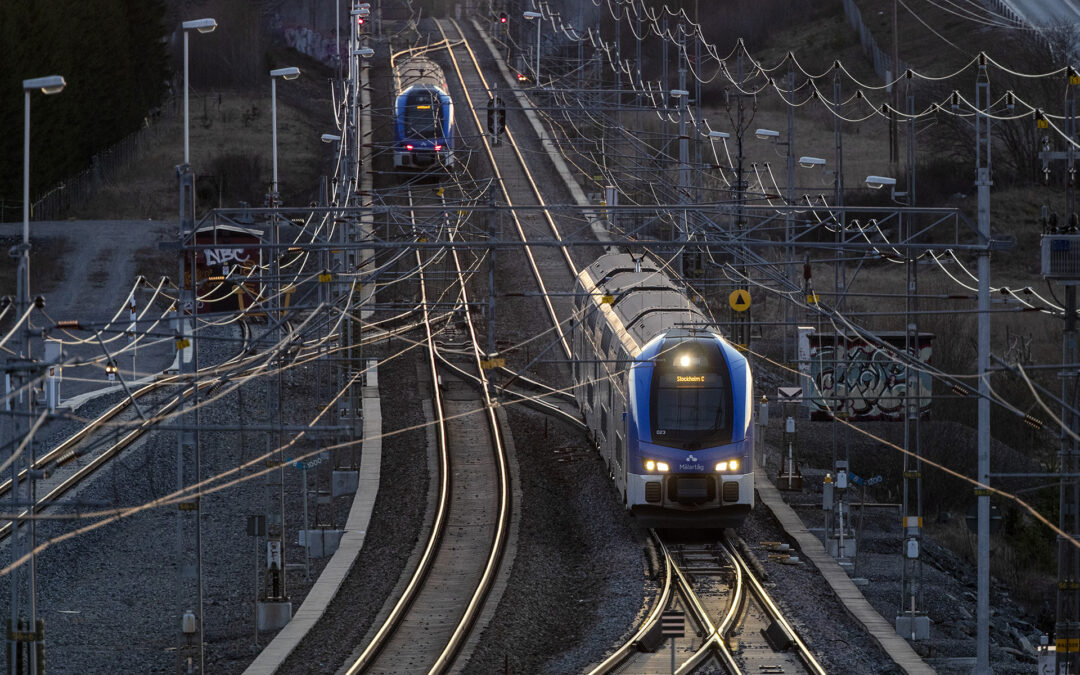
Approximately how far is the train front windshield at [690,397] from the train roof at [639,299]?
0.56 metres

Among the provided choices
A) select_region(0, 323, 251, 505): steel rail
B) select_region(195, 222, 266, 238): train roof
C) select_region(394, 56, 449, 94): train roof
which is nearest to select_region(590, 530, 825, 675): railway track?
select_region(0, 323, 251, 505): steel rail

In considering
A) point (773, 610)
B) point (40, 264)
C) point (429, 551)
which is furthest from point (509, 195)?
point (773, 610)

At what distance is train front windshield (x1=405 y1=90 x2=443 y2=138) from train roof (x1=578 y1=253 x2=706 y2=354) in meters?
22.3

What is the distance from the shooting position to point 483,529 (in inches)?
1211

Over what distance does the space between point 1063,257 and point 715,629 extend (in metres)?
7.36

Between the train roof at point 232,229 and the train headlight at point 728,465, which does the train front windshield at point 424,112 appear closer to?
the train roof at point 232,229

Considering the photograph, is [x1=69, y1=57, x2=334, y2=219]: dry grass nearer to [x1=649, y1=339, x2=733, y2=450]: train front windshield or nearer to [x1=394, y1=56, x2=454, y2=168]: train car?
[x1=394, y1=56, x2=454, y2=168]: train car

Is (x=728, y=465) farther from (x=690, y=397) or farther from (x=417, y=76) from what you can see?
(x=417, y=76)

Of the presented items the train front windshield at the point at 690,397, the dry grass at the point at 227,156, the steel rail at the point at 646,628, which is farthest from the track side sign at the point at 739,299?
the dry grass at the point at 227,156

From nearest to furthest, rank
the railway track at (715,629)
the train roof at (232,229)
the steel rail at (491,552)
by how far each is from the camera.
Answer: the railway track at (715,629) < the steel rail at (491,552) < the train roof at (232,229)

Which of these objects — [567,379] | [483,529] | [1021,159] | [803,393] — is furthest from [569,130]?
[483,529]

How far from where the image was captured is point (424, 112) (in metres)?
58.0

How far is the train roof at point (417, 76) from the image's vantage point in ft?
210

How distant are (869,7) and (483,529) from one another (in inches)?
3116
